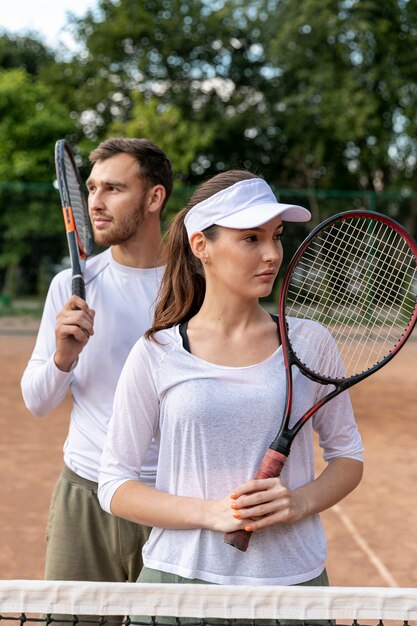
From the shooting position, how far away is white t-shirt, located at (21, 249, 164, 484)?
8.59 feet

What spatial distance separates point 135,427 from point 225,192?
493mm

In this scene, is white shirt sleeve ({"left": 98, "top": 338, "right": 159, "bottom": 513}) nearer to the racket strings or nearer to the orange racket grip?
the racket strings

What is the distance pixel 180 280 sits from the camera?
2.10 metres

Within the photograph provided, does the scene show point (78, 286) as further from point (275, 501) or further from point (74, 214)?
point (275, 501)

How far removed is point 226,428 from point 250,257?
0.33m

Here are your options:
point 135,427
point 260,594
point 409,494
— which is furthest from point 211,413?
point 409,494

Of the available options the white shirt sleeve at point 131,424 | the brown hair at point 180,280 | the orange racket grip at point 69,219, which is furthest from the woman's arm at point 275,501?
the orange racket grip at point 69,219

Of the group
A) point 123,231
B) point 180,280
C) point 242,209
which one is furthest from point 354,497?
point 242,209

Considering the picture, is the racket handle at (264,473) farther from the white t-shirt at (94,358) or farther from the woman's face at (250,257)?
the white t-shirt at (94,358)

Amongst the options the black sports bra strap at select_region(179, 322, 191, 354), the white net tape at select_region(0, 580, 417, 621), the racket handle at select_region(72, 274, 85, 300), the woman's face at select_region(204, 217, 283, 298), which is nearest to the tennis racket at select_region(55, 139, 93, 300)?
the racket handle at select_region(72, 274, 85, 300)

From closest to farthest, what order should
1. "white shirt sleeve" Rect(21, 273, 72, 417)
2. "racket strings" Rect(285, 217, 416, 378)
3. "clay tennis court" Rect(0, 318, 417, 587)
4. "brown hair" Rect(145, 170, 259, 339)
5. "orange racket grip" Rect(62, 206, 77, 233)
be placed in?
1. "brown hair" Rect(145, 170, 259, 339)
2. "racket strings" Rect(285, 217, 416, 378)
3. "white shirt sleeve" Rect(21, 273, 72, 417)
4. "orange racket grip" Rect(62, 206, 77, 233)
5. "clay tennis court" Rect(0, 318, 417, 587)

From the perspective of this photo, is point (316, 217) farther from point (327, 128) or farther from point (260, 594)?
point (260, 594)

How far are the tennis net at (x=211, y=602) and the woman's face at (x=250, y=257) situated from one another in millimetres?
557

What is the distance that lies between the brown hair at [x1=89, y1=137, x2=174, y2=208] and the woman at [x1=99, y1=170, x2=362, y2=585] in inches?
32.7
